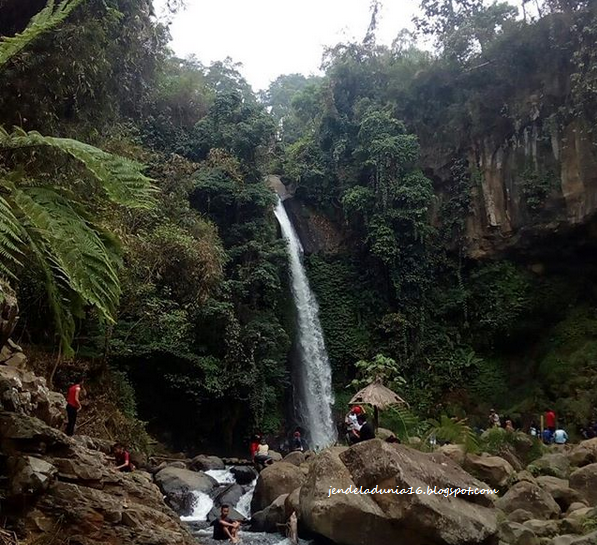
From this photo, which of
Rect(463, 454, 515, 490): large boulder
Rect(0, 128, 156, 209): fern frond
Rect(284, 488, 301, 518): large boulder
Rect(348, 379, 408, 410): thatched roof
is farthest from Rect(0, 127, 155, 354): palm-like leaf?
Rect(348, 379, 408, 410): thatched roof

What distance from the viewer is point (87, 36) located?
23.7 feet

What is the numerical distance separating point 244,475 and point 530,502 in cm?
538

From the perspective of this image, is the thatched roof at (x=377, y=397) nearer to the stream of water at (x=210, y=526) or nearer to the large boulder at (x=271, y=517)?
the stream of water at (x=210, y=526)

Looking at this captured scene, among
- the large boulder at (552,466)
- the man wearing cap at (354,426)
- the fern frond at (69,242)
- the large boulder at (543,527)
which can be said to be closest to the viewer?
the fern frond at (69,242)

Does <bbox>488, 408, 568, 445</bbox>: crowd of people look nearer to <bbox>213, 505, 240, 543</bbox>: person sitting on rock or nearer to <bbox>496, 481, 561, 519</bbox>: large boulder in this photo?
<bbox>496, 481, 561, 519</bbox>: large boulder

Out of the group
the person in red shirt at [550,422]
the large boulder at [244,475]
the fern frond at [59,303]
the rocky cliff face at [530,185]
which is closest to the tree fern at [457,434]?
the large boulder at [244,475]

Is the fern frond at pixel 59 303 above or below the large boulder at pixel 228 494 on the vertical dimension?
above

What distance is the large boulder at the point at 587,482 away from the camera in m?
8.91

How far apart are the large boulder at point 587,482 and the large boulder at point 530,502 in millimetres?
754

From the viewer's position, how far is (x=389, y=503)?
657 centimetres

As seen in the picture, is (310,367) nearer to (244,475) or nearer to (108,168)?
(244,475)

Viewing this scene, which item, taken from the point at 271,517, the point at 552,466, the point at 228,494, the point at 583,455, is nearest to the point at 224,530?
the point at 271,517

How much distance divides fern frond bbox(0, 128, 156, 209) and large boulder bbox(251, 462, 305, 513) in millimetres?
6826

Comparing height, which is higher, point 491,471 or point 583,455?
point 491,471
